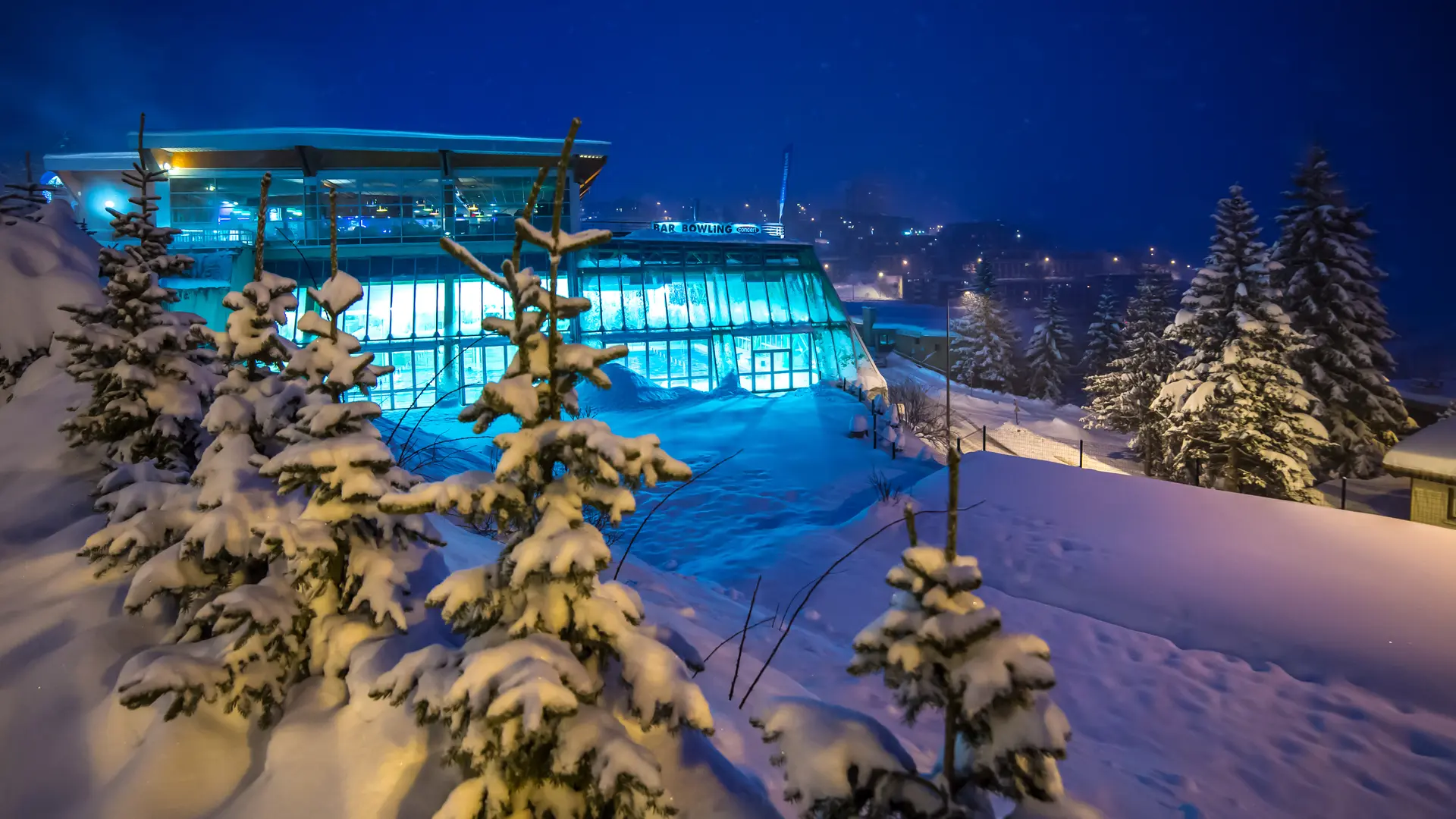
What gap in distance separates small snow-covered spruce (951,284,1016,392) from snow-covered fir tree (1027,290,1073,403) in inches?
71.3

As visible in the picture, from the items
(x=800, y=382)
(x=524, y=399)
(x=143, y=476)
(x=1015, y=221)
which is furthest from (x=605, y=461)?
(x=1015, y=221)

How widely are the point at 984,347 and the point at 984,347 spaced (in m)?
0.12

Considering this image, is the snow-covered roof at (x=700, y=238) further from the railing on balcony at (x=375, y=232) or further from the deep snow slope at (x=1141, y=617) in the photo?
the deep snow slope at (x=1141, y=617)

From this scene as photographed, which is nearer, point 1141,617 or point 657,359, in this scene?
point 1141,617

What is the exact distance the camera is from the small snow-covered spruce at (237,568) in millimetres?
3379

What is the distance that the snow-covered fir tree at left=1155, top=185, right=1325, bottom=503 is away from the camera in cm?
1886

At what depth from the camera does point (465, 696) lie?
95.3 inches

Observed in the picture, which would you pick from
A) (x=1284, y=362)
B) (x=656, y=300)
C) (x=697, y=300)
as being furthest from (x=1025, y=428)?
(x=656, y=300)

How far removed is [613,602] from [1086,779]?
4.76m

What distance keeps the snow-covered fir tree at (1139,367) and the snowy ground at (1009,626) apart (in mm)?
21138

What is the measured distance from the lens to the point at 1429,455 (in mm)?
12156

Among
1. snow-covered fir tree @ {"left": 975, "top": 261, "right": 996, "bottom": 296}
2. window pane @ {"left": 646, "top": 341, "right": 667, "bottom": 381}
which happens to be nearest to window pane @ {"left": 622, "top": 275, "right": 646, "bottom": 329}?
window pane @ {"left": 646, "top": 341, "right": 667, "bottom": 381}

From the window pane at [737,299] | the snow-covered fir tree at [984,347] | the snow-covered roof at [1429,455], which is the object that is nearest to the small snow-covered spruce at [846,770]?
the snow-covered roof at [1429,455]

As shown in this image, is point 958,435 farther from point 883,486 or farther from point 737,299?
point 883,486
